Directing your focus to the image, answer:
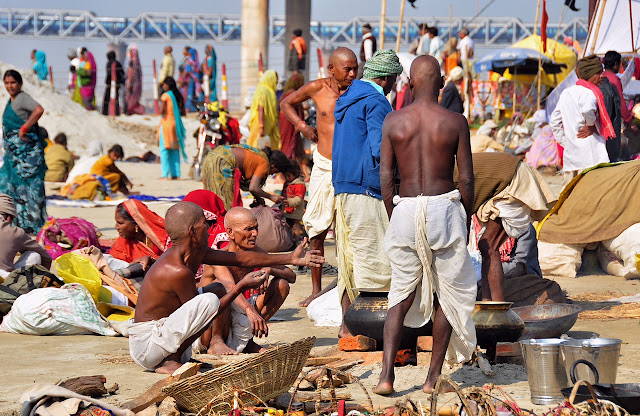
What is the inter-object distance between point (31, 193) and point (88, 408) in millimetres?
7505

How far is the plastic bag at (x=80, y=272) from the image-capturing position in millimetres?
6836

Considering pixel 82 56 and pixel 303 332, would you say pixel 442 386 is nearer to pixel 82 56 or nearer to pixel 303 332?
pixel 303 332

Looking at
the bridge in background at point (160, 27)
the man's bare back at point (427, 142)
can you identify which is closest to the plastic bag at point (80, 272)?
the man's bare back at point (427, 142)

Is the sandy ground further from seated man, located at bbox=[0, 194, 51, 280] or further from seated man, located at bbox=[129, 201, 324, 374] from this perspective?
seated man, located at bbox=[0, 194, 51, 280]

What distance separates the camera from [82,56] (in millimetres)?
26609

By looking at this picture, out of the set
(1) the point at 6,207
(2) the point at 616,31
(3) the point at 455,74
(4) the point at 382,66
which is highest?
(2) the point at 616,31

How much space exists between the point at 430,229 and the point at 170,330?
1.52 metres

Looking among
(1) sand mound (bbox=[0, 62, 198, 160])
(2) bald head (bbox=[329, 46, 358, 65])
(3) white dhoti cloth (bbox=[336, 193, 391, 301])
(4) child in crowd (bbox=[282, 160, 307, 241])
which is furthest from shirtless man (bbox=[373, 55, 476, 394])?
(1) sand mound (bbox=[0, 62, 198, 160])

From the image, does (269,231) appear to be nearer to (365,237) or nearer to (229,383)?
(365,237)

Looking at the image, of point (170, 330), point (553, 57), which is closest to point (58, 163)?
point (553, 57)

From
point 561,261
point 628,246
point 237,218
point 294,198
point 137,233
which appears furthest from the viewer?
point 294,198

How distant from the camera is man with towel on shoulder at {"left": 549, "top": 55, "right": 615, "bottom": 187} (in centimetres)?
922

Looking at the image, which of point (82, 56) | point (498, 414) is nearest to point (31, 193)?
point (498, 414)

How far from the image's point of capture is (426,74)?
464 cm
